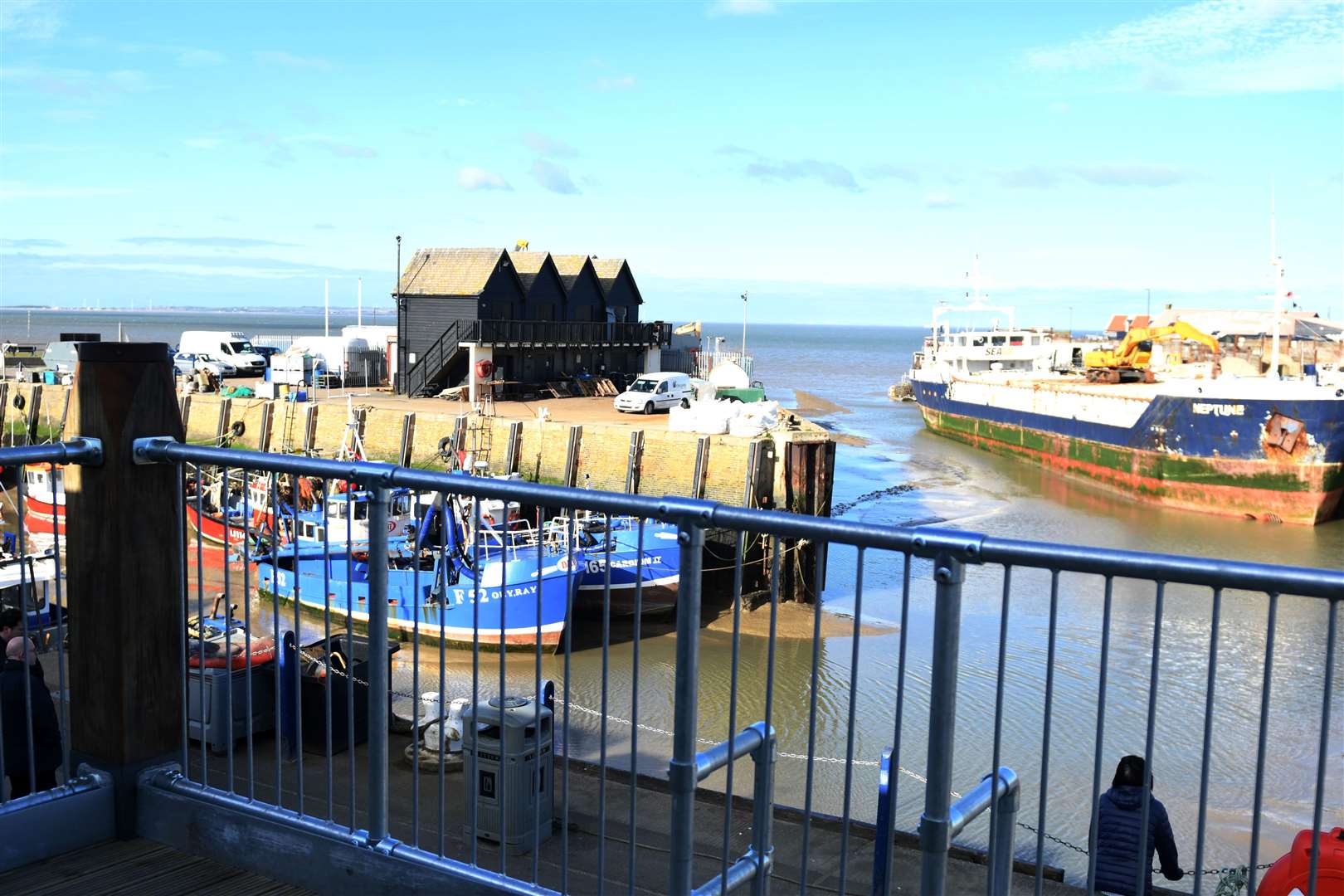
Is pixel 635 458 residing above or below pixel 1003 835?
below

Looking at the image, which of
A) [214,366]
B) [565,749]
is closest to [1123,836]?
[565,749]

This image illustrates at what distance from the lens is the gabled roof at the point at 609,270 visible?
53791 mm

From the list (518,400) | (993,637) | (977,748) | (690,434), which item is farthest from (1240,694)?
(518,400)

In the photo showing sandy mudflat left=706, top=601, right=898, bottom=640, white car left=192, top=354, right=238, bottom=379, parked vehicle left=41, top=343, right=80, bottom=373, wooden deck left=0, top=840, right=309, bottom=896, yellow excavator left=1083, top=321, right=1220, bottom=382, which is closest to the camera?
wooden deck left=0, top=840, right=309, bottom=896

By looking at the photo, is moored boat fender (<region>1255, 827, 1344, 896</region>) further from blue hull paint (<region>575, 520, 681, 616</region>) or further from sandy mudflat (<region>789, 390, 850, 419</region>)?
sandy mudflat (<region>789, 390, 850, 419</region>)

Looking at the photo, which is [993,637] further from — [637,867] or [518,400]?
[518,400]

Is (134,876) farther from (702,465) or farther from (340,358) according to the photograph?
(340,358)

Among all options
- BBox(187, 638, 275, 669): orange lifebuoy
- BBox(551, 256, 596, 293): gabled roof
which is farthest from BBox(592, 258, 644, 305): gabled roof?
BBox(187, 638, 275, 669): orange lifebuoy

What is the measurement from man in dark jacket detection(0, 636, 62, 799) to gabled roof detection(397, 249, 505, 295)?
134ft

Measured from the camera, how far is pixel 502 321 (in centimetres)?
4544

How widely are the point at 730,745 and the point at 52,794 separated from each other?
267cm

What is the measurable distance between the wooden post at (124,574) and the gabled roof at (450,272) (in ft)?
137

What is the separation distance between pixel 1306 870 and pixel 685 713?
2.42m

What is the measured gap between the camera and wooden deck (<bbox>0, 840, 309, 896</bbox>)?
403 centimetres
